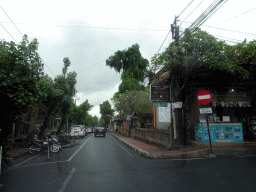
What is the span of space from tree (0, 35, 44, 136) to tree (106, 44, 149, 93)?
27.3 meters

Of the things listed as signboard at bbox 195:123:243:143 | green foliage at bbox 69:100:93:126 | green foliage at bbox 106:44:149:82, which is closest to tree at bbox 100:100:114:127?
green foliage at bbox 69:100:93:126

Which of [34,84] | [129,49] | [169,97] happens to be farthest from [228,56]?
[129,49]

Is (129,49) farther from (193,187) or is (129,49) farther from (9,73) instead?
(193,187)

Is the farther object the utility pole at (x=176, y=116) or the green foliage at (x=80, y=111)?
the green foliage at (x=80, y=111)

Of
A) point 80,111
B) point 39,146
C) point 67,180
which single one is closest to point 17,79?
point 67,180

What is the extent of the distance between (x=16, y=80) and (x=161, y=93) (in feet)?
Answer: 24.6

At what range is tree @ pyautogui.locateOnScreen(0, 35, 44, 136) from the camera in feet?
23.8

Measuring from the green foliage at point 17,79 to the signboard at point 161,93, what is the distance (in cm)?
628

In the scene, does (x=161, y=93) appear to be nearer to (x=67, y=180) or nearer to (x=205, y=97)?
(x=205, y=97)

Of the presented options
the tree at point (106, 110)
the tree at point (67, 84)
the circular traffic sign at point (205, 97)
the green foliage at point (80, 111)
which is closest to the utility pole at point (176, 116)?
the circular traffic sign at point (205, 97)

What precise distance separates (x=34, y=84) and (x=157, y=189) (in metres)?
5.69

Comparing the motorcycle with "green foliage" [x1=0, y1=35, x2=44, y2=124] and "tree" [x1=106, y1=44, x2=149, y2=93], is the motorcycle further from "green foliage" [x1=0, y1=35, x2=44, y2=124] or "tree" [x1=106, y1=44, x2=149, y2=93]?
"tree" [x1=106, y1=44, x2=149, y2=93]

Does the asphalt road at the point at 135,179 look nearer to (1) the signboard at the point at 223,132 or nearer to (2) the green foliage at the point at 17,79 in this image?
(2) the green foliage at the point at 17,79

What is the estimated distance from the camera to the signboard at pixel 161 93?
1215 cm
